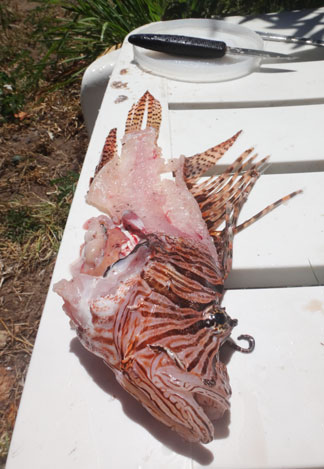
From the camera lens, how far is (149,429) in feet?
3.73

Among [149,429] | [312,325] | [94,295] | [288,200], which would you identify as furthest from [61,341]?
[288,200]

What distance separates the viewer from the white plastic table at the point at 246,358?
111 cm

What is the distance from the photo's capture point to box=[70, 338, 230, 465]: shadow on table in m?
1.10

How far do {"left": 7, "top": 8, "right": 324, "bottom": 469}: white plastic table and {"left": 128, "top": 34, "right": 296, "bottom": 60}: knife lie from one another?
0.46 m

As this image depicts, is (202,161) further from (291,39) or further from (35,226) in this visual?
(35,226)

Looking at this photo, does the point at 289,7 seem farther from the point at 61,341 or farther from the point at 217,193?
the point at 61,341

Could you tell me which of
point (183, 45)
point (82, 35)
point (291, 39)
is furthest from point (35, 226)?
point (82, 35)

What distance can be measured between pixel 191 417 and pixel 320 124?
1.66 m

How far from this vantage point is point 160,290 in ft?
3.82


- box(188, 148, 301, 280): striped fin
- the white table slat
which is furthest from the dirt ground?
box(188, 148, 301, 280): striped fin

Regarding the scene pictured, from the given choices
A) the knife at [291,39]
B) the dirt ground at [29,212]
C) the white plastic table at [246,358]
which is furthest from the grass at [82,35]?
the white plastic table at [246,358]

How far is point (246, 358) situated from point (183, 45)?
1.82 meters

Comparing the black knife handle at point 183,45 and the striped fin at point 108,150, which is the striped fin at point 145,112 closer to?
the striped fin at point 108,150

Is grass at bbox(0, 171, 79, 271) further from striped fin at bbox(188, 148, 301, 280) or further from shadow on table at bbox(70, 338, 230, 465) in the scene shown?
shadow on table at bbox(70, 338, 230, 465)
